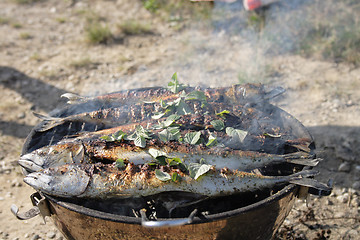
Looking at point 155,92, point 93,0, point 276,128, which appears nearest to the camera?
point 276,128

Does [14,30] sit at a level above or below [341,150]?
above

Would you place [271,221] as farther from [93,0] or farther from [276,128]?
[93,0]

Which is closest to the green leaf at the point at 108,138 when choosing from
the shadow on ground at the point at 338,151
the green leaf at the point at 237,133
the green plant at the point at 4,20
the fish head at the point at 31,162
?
the fish head at the point at 31,162

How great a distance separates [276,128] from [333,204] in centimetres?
177

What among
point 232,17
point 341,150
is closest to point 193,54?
point 232,17

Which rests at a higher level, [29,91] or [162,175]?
[162,175]

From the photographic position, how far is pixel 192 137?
2.99 m

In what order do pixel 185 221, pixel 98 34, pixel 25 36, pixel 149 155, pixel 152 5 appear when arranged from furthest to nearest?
1. pixel 152 5
2. pixel 25 36
3. pixel 98 34
4. pixel 149 155
5. pixel 185 221

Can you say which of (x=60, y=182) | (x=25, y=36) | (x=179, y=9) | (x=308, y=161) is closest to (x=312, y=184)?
(x=308, y=161)

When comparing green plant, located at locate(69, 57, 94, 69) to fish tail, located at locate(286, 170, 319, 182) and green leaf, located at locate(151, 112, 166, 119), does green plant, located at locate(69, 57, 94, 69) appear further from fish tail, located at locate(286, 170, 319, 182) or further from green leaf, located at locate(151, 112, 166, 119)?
fish tail, located at locate(286, 170, 319, 182)

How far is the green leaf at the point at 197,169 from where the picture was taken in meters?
2.53

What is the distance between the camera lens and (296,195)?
2775 millimetres

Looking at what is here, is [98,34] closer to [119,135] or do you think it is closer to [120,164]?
[119,135]

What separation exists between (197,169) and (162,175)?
276 millimetres
